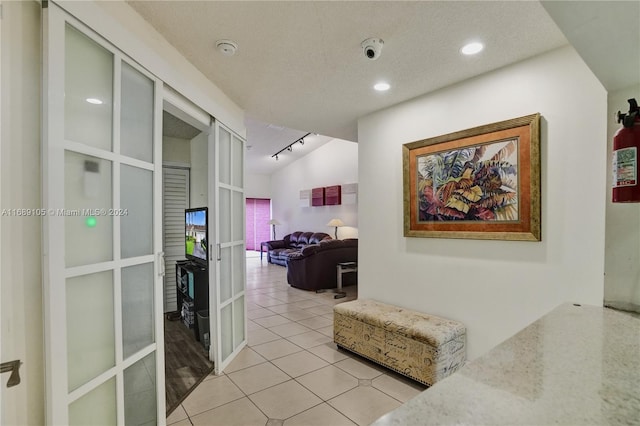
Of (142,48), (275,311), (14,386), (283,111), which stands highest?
(283,111)

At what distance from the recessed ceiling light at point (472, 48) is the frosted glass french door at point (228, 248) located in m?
2.08

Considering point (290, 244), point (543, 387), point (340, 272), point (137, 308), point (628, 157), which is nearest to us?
point (543, 387)

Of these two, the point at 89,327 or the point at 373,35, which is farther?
the point at 373,35

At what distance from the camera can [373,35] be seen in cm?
198

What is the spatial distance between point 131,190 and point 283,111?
213cm

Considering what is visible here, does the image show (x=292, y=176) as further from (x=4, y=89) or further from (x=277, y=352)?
(x=4, y=89)

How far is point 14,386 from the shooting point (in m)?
1.15

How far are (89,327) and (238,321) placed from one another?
74.5 inches

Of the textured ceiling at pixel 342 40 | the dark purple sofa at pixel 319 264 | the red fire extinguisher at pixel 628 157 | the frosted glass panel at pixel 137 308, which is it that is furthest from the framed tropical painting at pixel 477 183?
the dark purple sofa at pixel 319 264

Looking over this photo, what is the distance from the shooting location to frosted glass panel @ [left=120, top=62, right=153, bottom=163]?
1625mm

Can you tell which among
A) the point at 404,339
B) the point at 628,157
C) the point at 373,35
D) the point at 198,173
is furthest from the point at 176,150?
the point at 628,157

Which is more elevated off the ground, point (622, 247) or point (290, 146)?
point (290, 146)

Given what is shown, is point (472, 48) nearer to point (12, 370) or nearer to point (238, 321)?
point (12, 370)

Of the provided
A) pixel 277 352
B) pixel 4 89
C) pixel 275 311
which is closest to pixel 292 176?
pixel 275 311
